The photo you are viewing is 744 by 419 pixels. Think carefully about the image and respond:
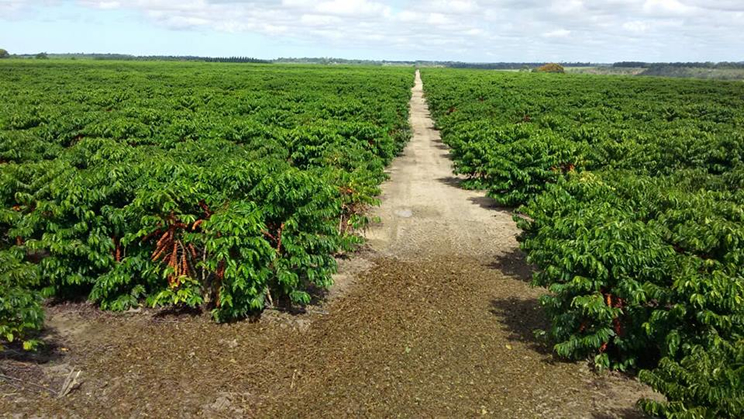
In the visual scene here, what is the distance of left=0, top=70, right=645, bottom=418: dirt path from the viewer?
818 centimetres

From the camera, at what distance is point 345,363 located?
9477 mm

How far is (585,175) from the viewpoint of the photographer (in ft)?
51.2

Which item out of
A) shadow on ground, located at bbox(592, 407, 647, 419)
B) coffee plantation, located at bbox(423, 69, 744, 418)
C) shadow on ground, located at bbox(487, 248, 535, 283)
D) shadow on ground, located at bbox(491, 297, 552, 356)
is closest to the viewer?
coffee plantation, located at bbox(423, 69, 744, 418)

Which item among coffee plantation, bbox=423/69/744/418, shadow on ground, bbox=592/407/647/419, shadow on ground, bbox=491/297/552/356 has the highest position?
coffee plantation, bbox=423/69/744/418

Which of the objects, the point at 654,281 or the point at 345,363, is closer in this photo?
the point at 654,281

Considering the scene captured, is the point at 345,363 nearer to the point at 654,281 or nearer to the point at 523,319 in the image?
the point at 523,319

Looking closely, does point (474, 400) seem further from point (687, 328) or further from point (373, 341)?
point (687, 328)

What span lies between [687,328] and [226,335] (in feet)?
28.1

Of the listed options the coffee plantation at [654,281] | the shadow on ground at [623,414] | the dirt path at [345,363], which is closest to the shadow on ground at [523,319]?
the dirt path at [345,363]

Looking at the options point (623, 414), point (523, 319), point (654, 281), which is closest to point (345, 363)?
point (523, 319)

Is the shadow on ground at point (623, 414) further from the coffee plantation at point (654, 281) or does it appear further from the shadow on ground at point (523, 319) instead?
the shadow on ground at point (523, 319)

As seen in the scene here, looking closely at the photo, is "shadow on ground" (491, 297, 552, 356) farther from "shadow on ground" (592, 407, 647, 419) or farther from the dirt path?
"shadow on ground" (592, 407, 647, 419)

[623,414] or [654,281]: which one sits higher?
[654,281]

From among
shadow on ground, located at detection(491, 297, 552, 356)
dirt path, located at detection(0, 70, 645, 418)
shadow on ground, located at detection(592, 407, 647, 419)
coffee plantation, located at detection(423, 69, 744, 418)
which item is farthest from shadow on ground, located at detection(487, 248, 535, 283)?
shadow on ground, located at detection(592, 407, 647, 419)
